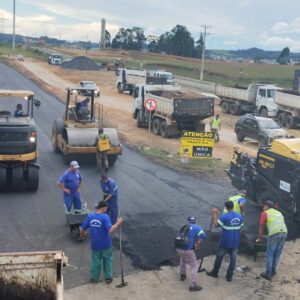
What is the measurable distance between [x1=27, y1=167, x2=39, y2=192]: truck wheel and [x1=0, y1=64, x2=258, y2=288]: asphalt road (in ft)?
0.83

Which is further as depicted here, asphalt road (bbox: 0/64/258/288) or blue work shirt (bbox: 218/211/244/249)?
asphalt road (bbox: 0/64/258/288)

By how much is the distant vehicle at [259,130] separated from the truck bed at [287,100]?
566 cm

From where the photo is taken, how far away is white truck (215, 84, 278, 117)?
112 ft

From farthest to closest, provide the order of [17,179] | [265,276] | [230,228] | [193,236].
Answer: [17,179], [265,276], [230,228], [193,236]

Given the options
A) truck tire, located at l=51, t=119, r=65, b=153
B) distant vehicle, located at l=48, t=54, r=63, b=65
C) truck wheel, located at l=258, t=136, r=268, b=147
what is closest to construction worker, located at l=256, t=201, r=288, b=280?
truck tire, located at l=51, t=119, r=65, b=153

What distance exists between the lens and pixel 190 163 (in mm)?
19406

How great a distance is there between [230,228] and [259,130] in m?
16.4

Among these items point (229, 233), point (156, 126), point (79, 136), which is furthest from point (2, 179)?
point (156, 126)

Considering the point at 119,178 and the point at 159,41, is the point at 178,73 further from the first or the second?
the point at 119,178

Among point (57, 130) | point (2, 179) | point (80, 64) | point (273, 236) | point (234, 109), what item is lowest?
point (2, 179)

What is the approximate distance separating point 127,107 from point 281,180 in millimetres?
25700

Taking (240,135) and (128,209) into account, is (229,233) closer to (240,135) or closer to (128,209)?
(128,209)

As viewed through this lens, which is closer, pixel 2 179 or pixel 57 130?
pixel 2 179

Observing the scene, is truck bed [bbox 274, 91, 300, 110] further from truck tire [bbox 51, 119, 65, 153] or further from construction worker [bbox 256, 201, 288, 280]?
construction worker [bbox 256, 201, 288, 280]
